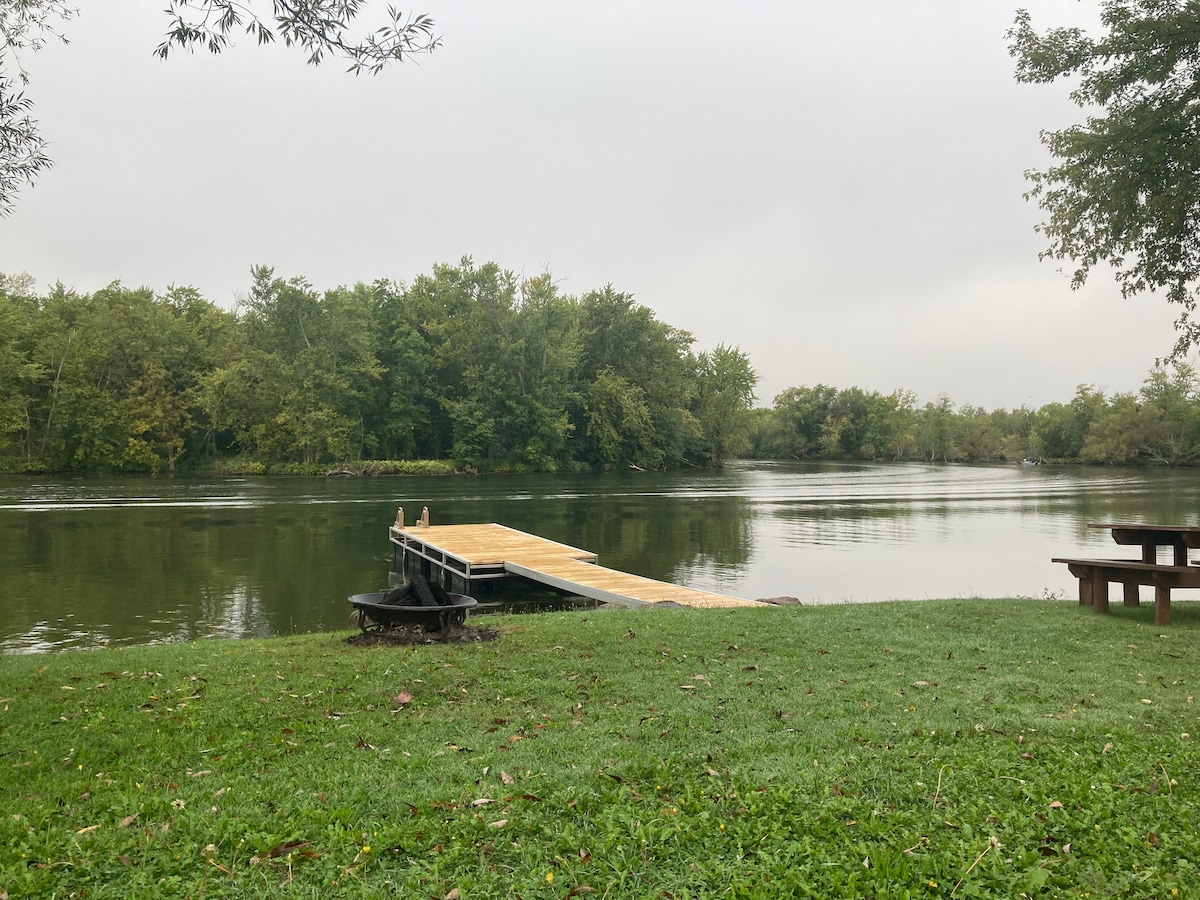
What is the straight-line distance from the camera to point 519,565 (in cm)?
1523

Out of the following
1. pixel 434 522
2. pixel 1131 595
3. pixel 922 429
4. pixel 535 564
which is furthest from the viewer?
pixel 922 429

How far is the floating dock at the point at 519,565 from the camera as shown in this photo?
13.0 m

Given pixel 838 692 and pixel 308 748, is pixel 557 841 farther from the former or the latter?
pixel 838 692

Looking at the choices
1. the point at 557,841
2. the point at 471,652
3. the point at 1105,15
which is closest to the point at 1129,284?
the point at 1105,15

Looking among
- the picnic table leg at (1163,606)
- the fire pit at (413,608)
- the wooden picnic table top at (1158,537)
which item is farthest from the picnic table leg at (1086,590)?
the fire pit at (413,608)

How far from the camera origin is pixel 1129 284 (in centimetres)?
1291

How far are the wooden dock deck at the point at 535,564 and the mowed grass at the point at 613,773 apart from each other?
5.19m

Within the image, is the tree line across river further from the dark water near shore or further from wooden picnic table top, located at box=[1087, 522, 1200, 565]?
wooden picnic table top, located at box=[1087, 522, 1200, 565]

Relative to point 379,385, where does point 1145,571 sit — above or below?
below

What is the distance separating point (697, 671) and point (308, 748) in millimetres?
3276

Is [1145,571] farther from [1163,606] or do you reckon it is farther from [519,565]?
[519,565]

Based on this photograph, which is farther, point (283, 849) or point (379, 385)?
point (379, 385)

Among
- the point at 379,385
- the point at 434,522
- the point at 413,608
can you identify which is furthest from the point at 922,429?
the point at 413,608

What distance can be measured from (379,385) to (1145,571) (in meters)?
62.8
